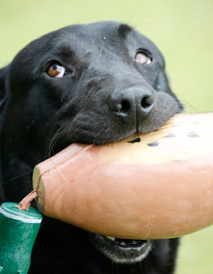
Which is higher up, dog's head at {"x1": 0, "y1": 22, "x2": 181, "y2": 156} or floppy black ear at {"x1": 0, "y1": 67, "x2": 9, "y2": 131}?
dog's head at {"x1": 0, "y1": 22, "x2": 181, "y2": 156}

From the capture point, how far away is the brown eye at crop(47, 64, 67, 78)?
3.30 meters

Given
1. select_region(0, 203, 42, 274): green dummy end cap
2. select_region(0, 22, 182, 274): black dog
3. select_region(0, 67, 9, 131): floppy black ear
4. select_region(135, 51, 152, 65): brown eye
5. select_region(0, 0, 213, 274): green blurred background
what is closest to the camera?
select_region(0, 203, 42, 274): green dummy end cap

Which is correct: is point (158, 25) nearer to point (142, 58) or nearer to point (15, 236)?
point (142, 58)

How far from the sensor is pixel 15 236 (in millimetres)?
2250

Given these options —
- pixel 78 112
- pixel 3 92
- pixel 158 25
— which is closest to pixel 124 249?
pixel 78 112

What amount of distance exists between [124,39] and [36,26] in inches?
339

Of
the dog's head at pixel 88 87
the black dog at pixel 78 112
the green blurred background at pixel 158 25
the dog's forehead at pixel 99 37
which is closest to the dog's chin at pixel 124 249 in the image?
the black dog at pixel 78 112

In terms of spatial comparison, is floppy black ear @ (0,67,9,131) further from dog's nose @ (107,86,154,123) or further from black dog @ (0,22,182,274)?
dog's nose @ (107,86,154,123)

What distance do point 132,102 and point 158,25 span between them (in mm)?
9748

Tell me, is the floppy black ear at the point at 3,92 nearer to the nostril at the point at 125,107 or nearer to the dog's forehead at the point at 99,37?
the dog's forehead at the point at 99,37

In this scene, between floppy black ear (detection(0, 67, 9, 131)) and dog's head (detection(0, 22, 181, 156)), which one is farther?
floppy black ear (detection(0, 67, 9, 131))

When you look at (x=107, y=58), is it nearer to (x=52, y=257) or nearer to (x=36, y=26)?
(x=52, y=257)

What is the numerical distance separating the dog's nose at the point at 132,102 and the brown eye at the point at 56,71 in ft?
2.61

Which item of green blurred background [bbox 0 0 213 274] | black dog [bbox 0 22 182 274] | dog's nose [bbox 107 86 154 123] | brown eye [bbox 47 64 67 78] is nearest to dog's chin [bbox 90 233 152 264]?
black dog [bbox 0 22 182 274]
